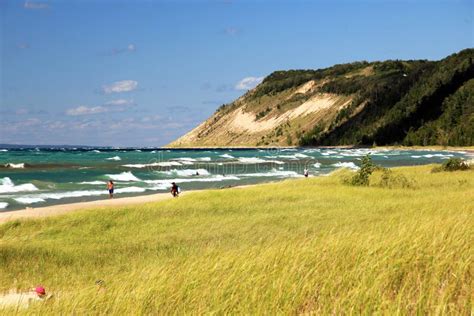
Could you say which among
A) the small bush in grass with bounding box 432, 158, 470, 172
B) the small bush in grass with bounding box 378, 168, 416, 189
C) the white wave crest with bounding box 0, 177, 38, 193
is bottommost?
the white wave crest with bounding box 0, 177, 38, 193

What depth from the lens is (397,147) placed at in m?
161

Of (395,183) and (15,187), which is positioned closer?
(395,183)

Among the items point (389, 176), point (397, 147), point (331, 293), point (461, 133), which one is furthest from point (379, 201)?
point (397, 147)

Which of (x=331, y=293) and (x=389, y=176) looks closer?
(x=331, y=293)

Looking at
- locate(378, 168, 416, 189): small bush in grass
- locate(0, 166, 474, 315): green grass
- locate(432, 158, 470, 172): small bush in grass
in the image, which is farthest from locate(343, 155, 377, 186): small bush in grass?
locate(0, 166, 474, 315): green grass

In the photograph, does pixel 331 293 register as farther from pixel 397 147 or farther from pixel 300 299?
pixel 397 147

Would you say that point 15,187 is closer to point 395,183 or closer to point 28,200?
point 28,200

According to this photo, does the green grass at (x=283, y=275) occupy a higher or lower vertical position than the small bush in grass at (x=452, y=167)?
higher

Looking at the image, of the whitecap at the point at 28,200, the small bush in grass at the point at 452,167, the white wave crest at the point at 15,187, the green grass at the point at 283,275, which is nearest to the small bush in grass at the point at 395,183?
the small bush in grass at the point at 452,167

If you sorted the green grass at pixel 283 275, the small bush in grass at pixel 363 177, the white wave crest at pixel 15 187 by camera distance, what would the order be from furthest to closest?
1. the white wave crest at pixel 15 187
2. the small bush in grass at pixel 363 177
3. the green grass at pixel 283 275

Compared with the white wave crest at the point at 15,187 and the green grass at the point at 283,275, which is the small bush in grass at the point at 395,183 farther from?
the white wave crest at the point at 15,187

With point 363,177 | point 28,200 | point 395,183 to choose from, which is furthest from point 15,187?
point 395,183

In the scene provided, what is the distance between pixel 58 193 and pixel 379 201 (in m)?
26.6

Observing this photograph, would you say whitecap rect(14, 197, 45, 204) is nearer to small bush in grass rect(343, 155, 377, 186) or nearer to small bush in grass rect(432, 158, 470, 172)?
small bush in grass rect(343, 155, 377, 186)
